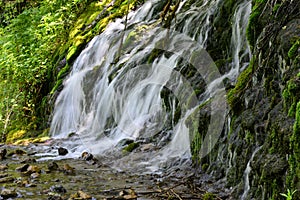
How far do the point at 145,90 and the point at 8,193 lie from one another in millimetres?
3354

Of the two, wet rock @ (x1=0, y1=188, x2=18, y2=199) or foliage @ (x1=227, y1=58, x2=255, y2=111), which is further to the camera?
foliage @ (x1=227, y1=58, x2=255, y2=111)

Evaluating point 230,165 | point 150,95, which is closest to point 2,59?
point 150,95

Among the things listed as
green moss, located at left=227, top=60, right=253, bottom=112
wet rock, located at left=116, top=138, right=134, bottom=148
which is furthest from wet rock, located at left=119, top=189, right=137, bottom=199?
wet rock, located at left=116, top=138, right=134, bottom=148

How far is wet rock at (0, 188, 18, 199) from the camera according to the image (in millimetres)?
3671

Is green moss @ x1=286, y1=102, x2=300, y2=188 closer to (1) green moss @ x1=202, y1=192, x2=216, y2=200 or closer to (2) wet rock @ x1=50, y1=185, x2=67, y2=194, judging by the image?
(1) green moss @ x1=202, y1=192, x2=216, y2=200

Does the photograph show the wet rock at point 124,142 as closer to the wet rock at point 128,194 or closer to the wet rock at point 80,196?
the wet rock at point 128,194

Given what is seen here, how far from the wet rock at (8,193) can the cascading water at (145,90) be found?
1709 millimetres

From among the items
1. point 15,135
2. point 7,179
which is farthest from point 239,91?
point 15,135

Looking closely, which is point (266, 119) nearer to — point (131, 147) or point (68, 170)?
point (68, 170)

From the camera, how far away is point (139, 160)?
5.33 metres

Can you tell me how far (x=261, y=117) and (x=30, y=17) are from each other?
394 inches

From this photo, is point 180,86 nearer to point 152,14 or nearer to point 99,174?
point 99,174

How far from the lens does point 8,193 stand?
3.70 m

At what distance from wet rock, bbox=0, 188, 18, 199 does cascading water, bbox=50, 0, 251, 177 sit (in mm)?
1709
